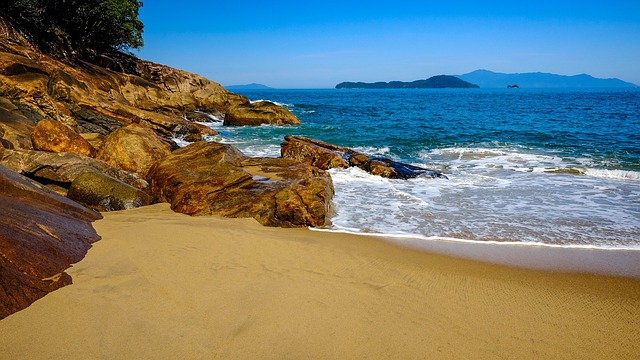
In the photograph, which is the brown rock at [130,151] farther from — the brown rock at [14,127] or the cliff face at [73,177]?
the brown rock at [14,127]

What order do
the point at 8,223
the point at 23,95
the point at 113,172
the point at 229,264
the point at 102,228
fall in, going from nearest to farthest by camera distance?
1. the point at 8,223
2. the point at 229,264
3. the point at 102,228
4. the point at 113,172
5. the point at 23,95

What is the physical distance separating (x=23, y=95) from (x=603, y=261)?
1721cm

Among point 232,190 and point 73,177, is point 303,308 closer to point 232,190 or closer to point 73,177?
point 232,190

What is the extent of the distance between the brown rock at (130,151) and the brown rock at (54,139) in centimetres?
57

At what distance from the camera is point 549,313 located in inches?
176

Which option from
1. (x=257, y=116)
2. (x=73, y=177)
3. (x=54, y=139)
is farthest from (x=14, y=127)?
(x=257, y=116)

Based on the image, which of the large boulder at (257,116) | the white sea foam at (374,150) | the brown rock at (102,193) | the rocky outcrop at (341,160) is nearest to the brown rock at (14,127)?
the brown rock at (102,193)

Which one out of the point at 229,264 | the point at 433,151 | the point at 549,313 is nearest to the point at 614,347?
the point at 549,313

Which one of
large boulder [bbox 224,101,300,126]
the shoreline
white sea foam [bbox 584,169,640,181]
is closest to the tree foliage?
large boulder [bbox 224,101,300,126]

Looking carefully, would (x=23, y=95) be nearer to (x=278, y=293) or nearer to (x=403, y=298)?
(x=278, y=293)

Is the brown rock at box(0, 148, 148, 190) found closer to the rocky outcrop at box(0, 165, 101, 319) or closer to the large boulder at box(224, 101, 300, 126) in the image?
the rocky outcrop at box(0, 165, 101, 319)

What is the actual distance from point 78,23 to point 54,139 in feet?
96.2

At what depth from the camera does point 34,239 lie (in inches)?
176

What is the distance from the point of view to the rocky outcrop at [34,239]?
3.81 metres
